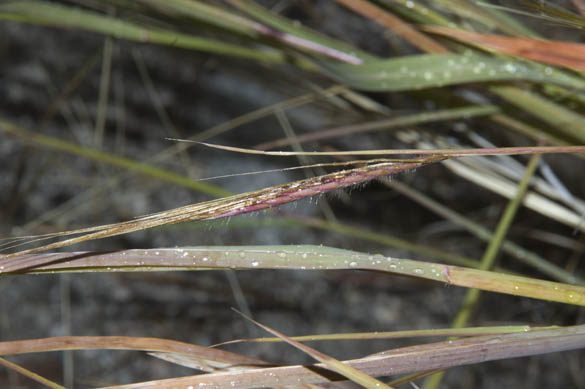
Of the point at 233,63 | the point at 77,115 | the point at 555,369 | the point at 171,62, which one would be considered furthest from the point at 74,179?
the point at 555,369

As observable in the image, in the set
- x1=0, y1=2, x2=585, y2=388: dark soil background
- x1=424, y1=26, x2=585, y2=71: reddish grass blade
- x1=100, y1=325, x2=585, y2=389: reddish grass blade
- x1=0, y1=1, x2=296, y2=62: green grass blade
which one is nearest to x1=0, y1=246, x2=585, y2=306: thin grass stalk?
x1=100, y1=325, x2=585, y2=389: reddish grass blade

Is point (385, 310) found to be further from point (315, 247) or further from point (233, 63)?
point (315, 247)

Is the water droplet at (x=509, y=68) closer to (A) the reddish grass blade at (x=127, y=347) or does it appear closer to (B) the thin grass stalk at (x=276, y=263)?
(B) the thin grass stalk at (x=276, y=263)

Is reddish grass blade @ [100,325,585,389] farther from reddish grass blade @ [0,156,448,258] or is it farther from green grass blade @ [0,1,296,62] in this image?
green grass blade @ [0,1,296,62]

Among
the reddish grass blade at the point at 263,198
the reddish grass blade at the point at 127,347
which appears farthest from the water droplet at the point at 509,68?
the reddish grass blade at the point at 127,347

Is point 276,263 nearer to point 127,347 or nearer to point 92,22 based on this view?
point 127,347

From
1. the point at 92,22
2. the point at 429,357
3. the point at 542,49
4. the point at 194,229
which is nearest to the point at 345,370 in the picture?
the point at 429,357

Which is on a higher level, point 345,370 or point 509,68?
point 509,68

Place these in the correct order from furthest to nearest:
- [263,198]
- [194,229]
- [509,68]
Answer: [194,229] → [509,68] → [263,198]
